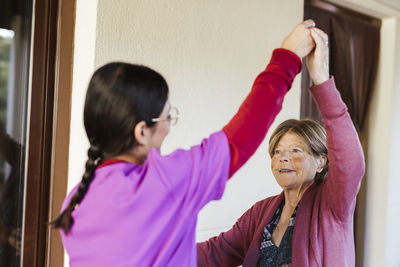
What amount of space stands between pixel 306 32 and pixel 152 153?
43 cm

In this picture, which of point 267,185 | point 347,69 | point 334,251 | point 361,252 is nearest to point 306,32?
point 334,251

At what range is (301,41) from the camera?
866mm

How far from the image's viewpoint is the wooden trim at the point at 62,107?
1.73m

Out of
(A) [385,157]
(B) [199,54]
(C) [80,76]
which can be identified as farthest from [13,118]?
(A) [385,157]

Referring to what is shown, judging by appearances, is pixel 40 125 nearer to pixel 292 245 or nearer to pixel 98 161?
pixel 98 161

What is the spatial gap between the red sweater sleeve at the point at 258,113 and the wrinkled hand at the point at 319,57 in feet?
0.45

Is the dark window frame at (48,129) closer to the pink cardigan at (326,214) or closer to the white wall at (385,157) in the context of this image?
the pink cardigan at (326,214)

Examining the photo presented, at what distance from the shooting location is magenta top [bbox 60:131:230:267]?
72cm

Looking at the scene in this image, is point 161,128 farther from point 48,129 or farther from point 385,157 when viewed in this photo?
point 385,157

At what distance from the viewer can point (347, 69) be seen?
306 cm

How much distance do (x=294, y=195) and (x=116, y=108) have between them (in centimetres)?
72

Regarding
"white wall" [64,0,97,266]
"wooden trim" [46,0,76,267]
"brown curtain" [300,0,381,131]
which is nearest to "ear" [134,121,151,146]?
"white wall" [64,0,97,266]

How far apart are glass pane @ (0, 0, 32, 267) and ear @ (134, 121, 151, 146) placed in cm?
110

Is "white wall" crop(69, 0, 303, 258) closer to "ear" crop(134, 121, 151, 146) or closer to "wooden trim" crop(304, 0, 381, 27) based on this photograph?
"wooden trim" crop(304, 0, 381, 27)
